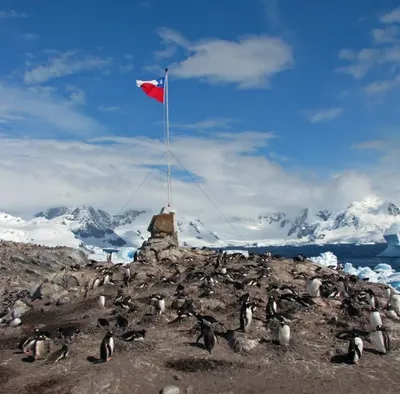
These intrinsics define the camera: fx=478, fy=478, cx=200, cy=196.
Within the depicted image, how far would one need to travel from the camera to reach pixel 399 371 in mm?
16531

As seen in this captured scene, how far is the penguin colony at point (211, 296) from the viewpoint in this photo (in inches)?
711

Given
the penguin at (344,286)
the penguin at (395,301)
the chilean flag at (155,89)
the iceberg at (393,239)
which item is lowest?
the penguin at (395,301)

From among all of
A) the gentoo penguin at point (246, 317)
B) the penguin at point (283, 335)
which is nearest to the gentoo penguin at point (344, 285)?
the gentoo penguin at point (246, 317)

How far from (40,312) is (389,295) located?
18174 millimetres

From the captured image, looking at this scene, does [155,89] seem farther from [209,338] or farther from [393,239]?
[393,239]

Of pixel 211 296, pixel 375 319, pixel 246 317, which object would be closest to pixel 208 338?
pixel 246 317

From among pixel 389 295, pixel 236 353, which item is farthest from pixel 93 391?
pixel 389 295

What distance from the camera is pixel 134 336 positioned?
61.0 ft

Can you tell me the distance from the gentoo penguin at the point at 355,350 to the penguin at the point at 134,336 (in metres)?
7.78

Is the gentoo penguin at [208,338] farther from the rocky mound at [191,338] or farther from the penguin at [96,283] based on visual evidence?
the penguin at [96,283]

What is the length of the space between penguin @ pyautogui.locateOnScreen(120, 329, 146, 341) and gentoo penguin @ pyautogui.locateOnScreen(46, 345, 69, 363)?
87.8 inches

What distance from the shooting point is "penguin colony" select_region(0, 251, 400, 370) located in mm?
18047

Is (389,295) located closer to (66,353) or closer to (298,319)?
(298,319)

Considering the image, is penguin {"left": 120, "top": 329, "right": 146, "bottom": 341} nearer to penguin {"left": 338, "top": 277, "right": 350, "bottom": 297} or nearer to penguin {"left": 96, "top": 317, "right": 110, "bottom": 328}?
penguin {"left": 96, "top": 317, "right": 110, "bottom": 328}
